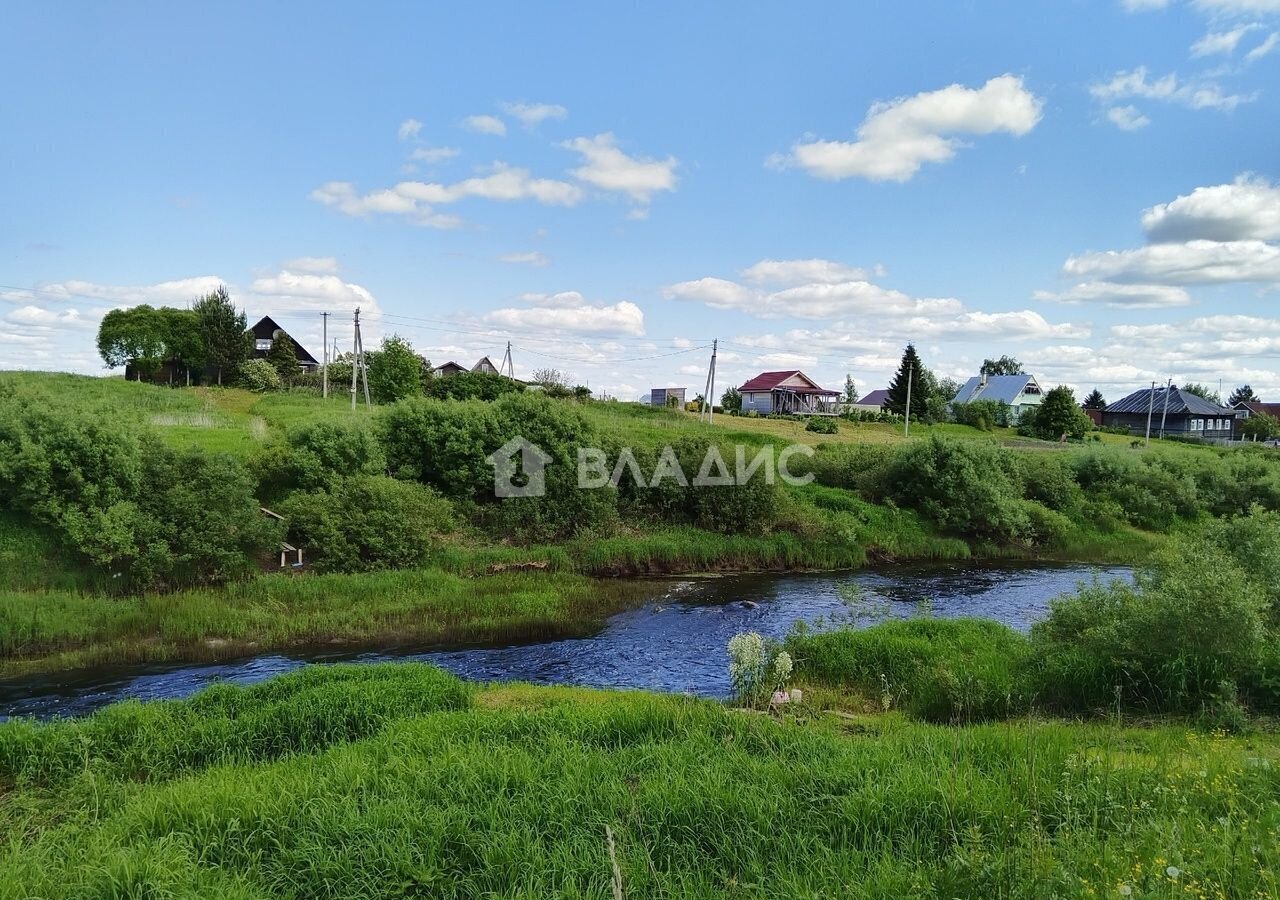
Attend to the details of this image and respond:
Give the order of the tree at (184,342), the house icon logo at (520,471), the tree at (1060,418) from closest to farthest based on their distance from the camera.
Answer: the house icon logo at (520,471)
the tree at (184,342)
the tree at (1060,418)

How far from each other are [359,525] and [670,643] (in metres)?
9.12

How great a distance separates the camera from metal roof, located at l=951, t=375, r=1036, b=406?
79.5m

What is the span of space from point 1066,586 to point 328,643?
70.9 feet

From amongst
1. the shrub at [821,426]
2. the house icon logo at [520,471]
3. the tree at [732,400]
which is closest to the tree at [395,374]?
the house icon logo at [520,471]

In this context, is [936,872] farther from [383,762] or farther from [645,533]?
[645,533]

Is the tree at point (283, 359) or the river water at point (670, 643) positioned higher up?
the tree at point (283, 359)

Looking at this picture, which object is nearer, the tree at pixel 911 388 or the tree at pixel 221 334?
the tree at pixel 221 334

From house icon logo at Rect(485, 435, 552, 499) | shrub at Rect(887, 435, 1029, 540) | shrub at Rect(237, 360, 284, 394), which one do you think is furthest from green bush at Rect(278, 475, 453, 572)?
shrub at Rect(237, 360, 284, 394)

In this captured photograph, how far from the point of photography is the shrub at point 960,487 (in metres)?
28.8

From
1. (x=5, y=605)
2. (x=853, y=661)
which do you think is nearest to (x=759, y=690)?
(x=853, y=661)

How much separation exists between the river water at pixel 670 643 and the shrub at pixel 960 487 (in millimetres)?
4817

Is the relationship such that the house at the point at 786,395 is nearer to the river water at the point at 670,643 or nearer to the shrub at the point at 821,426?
the shrub at the point at 821,426

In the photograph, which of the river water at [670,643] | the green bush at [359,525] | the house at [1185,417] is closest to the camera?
the river water at [670,643]

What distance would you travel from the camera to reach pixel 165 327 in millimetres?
50531
